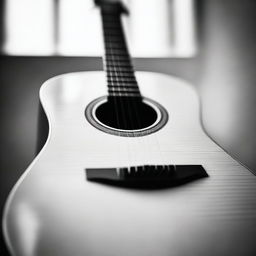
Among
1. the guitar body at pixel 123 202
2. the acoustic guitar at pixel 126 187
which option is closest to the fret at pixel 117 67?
the acoustic guitar at pixel 126 187

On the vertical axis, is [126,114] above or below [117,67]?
below

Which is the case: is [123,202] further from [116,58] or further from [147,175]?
[116,58]

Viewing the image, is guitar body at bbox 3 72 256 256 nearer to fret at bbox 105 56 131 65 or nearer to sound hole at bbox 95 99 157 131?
sound hole at bbox 95 99 157 131

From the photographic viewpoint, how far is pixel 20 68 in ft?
4.33

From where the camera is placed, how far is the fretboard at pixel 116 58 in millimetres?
924

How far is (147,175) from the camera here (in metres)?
0.62

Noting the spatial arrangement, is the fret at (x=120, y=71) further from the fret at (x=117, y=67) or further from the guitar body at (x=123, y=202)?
the guitar body at (x=123, y=202)

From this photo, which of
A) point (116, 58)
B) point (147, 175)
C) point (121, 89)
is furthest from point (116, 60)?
point (147, 175)

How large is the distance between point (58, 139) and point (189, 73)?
0.83 meters

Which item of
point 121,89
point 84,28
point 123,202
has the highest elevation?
point 84,28

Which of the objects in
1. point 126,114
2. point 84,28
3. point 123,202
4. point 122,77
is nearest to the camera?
point 123,202

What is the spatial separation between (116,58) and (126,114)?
25 cm

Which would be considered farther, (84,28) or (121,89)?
(84,28)

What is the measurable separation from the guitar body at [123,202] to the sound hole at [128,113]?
6 centimetres
